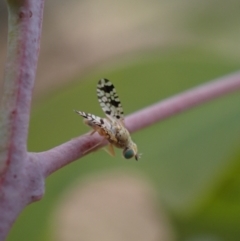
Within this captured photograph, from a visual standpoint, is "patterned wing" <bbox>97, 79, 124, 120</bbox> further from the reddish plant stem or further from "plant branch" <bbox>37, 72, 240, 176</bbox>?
the reddish plant stem

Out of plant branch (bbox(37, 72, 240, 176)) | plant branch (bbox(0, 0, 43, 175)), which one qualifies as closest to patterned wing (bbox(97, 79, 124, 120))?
plant branch (bbox(37, 72, 240, 176))

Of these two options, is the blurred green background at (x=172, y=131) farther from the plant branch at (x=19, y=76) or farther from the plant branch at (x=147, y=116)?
the plant branch at (x=19, y=76)

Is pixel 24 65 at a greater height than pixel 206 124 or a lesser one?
greater

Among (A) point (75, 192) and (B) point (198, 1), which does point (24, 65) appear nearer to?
(A) point (75, 192)

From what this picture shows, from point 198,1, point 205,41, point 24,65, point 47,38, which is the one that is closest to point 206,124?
point 205,41

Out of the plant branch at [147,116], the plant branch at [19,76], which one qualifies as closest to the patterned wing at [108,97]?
the plant branch at [147,116]

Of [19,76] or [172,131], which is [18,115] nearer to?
[19,76]
